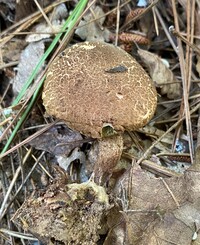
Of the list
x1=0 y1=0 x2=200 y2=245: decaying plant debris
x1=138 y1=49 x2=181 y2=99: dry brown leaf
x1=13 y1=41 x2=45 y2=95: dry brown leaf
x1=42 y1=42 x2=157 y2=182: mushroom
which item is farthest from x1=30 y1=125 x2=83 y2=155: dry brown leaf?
x1=138 y1=49 x2=181 y2=99: dry brown leaf

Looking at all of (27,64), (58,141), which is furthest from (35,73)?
(58,141)

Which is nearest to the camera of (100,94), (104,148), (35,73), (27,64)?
(100,94)

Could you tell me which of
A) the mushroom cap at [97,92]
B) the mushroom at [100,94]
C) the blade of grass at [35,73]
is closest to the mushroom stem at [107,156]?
the mushroom at [100,94]

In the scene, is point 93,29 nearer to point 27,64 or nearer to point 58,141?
point 27,64

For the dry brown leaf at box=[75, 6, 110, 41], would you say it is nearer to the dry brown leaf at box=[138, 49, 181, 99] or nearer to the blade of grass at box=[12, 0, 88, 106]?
the blade of grass at box=[12, 0, 88, 106]

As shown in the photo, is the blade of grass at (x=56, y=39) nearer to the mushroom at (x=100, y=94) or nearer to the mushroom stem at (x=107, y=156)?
the mushroom at (x=100, y=94)

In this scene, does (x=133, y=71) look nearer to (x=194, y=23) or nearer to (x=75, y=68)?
(x=75, y=68)

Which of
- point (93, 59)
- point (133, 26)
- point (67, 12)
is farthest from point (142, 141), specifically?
point (67, 12)
